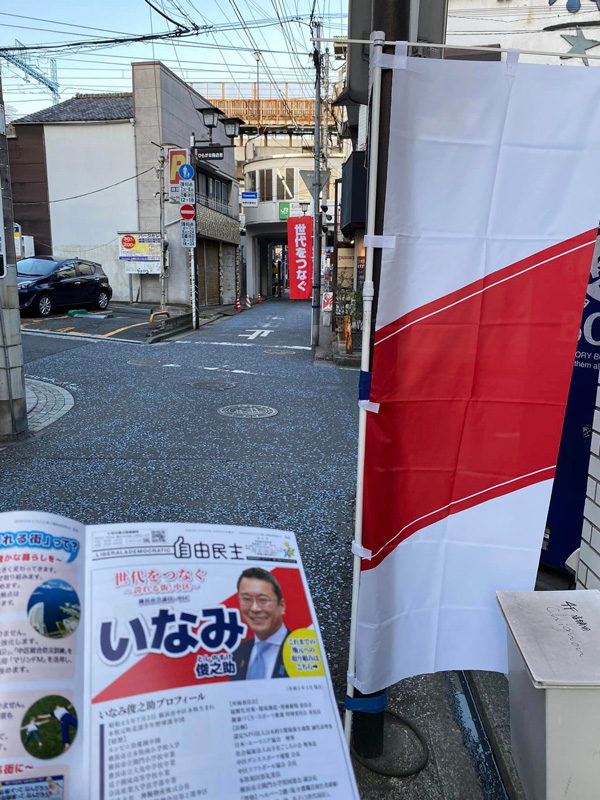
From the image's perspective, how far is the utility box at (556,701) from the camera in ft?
5.47

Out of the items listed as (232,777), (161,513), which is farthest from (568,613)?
(161,513)

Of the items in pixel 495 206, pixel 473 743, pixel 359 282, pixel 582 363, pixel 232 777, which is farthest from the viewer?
pixel 359 282

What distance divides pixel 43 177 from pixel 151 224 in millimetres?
4810

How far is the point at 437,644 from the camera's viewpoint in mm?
2199

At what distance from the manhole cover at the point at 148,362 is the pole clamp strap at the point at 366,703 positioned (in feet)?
29.6

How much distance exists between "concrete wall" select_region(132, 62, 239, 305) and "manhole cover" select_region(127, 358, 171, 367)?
12.2 meters

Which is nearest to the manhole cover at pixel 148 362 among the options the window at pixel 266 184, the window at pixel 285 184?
the window at pixel 285 184

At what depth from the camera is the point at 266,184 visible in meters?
35.2

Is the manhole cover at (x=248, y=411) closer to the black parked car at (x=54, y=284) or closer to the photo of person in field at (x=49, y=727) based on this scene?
the photo of person in field at (x=49, y=727)

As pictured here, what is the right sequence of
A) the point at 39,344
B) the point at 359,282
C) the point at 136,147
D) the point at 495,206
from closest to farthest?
the point at 495,206 → the point at 39,344 → the point at 359,282 → the point at 136,147

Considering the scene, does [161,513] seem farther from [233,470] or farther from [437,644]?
[437,644]

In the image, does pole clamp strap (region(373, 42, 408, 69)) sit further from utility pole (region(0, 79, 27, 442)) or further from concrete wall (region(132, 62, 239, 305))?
concrete wall (region(132, 62, 239, 305))

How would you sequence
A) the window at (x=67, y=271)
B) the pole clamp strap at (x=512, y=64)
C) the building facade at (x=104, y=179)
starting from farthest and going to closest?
the building facade at (x=104, y=179), the window at (x=67, y=271), the pole clamp strap at (x=512, y=64)

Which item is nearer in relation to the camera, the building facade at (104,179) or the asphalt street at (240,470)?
the asphalt street at (240,470)
